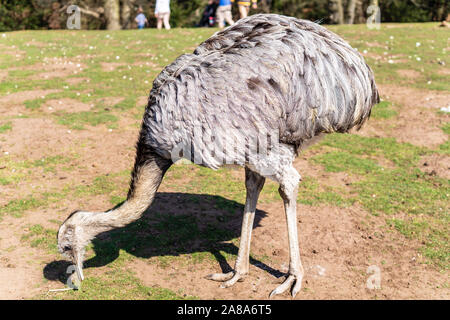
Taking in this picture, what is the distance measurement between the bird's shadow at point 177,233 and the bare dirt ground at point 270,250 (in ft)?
0.20

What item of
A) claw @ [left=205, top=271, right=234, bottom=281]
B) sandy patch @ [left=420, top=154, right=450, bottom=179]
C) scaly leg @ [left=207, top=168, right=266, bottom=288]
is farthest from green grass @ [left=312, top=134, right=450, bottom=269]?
claw @ [left=205, top=271, right=234, bottom=281]

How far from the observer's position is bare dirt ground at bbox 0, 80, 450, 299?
17.4 ft

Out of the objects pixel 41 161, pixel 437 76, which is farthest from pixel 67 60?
pixel 437 76

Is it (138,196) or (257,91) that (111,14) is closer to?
(138,196)

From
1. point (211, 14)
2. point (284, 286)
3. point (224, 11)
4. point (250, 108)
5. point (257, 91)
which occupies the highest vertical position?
point (224, 11)

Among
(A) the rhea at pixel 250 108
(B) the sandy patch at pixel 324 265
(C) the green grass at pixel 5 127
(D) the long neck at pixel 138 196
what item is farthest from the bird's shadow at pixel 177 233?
(C) the green grass at pixel 5 127

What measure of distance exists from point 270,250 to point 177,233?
1.13m

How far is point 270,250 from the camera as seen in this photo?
20.0 ft

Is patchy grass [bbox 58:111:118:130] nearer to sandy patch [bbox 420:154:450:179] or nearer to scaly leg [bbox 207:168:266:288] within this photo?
scaly leg [bbox 207:168:266:288]

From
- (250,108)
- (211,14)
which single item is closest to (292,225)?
(250,108)

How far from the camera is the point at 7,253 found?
232 inches

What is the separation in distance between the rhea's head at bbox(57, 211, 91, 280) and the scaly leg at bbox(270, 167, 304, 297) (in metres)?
1.85

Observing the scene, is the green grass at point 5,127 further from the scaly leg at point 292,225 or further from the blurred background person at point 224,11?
the blurred background person at point 224,11

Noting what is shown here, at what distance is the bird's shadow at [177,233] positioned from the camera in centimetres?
584
